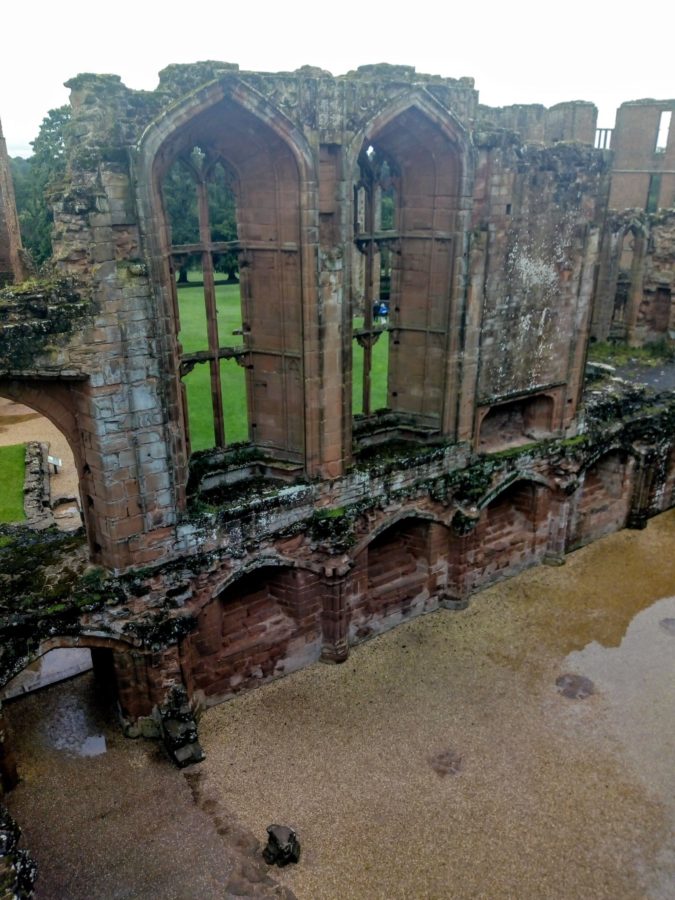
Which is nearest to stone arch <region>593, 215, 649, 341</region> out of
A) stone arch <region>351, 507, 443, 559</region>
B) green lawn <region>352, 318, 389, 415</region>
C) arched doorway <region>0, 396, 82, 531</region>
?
green lawn <region>352, 318, 389, 415</region>

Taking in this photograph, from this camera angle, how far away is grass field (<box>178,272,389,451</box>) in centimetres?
1961

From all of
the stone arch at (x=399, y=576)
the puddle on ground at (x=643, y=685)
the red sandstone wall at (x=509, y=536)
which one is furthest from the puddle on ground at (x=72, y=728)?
the puddle on ground at (x=643, y=685)

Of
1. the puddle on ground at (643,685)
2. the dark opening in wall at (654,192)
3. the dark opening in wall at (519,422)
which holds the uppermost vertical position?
the dark opening in wall at (654,192)

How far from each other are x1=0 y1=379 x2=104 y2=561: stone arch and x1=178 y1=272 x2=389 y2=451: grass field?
741cm

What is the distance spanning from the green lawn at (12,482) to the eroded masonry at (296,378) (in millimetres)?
5930

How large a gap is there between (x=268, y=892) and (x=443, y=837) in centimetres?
229

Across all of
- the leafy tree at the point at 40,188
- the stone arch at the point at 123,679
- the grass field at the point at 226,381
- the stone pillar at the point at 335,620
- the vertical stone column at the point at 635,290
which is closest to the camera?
the stone arch at the point at 123,679

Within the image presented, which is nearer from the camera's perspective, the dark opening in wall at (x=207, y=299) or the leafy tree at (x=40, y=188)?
the dark opening in wall at (x=207, y=299)

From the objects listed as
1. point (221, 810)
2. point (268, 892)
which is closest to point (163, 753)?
point (221, 810)

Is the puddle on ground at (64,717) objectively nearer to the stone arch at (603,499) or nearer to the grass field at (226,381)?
the grass field at (226,381)

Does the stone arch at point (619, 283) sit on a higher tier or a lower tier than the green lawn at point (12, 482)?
higher

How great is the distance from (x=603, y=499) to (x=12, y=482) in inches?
564

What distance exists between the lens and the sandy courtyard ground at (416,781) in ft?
28.3

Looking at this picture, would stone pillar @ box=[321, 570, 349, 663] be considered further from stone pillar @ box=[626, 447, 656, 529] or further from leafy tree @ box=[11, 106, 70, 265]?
leafy tree @ box=[11, 106, 70, 265]
